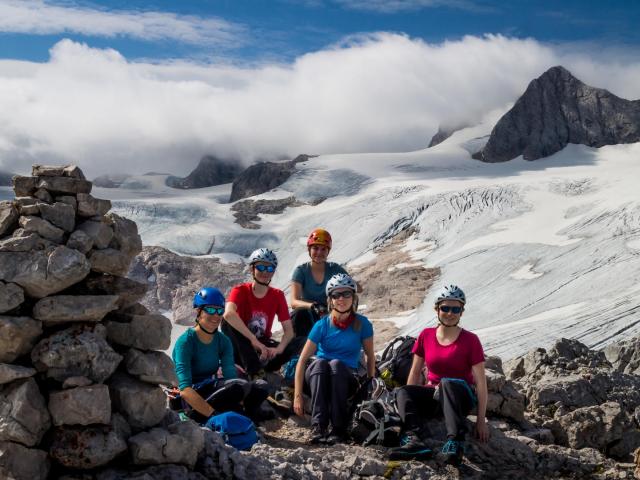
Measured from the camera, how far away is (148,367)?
7.00 meters

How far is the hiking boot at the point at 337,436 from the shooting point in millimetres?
8297

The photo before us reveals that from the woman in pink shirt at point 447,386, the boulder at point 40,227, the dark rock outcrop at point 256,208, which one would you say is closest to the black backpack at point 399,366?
the woman in pink shirt at point 447,386

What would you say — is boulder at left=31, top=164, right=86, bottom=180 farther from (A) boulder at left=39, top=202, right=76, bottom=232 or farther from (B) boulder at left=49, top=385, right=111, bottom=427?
(B) boulder at left=49, top=385, right=111, bottom=427

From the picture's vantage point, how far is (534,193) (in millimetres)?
52719

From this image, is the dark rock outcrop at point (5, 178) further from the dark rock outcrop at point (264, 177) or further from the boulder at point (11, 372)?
the boulder at point (11, 372)

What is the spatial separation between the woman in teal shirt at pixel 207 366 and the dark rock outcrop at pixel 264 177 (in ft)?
216

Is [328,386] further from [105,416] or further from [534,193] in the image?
[534,193]

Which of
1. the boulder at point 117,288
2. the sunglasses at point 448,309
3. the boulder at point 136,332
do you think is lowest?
the boulder at point 136,332

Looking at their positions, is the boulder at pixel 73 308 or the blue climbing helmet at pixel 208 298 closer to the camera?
the boulder at pixel 73 308

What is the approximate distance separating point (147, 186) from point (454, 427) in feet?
476

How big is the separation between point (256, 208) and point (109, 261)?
6024cm

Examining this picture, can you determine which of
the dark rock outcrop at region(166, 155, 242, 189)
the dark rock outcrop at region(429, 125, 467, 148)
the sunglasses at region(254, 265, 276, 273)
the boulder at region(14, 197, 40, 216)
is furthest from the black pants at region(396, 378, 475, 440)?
the dark rock outcrop at region(166, 155, 242, 189)

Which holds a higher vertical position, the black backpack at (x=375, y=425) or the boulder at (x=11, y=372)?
the boulder at (x=11, y=372)

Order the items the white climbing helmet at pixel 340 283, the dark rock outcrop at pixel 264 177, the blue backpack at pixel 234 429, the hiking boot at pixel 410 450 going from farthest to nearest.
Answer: the dark rock outcrop at pixel 264 177 < the white climbing helmet at pixel 340 283 < the hiking boot at pixel 410 450 < the blue backpack at pixel 234 429
